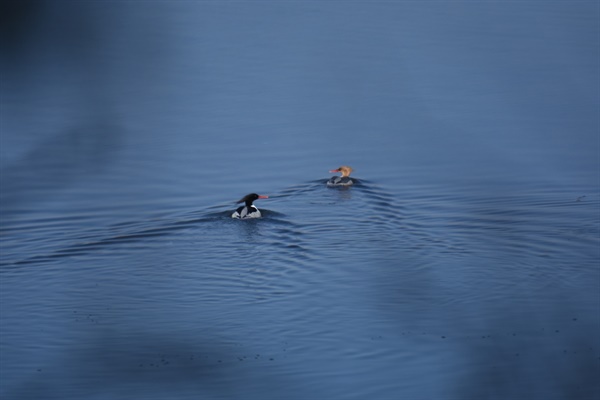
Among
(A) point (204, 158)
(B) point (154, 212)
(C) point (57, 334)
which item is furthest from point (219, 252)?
(C) point (57, 334)

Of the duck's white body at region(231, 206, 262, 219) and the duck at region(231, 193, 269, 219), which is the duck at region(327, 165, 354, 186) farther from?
the duck's white body at region(231, 206, 262, 219)

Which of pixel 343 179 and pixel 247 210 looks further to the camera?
pixel 343 179

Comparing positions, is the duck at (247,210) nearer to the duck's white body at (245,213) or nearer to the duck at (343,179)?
the duck's white body at (245,213)

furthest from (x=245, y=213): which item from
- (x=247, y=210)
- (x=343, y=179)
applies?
(x=343, y=179)

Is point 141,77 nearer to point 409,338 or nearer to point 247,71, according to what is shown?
point 247,71

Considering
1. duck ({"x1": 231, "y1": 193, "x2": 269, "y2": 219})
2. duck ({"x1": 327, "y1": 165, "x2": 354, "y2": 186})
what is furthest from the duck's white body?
duck ({"x1": 327, "y1": 165, "x2": 354, "y2": 186})

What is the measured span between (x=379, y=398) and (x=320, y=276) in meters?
5.14

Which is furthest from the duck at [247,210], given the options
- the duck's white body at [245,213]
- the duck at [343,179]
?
the duck at [343,179]

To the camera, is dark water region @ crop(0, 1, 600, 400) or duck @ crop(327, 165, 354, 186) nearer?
→ dark water region @ crop(0, 1, 600, 400)

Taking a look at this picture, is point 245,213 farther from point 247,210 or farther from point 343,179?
point 343,179

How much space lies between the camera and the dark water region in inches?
91.2

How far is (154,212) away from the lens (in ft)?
54.2

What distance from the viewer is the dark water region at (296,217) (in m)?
2.32

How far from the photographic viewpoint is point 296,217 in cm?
1738
